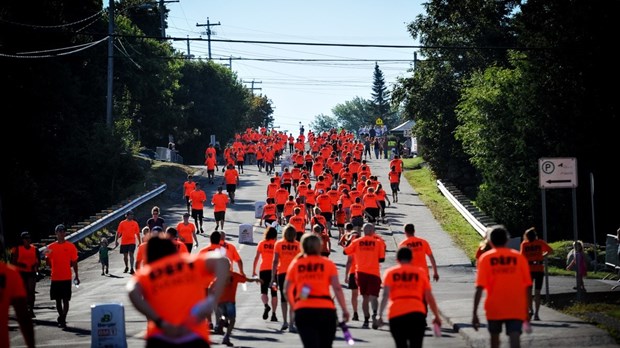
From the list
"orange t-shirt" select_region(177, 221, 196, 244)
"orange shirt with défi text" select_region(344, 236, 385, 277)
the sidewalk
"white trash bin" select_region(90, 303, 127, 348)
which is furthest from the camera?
"orange t-shirt" select_region(177, 221, 196, 244)

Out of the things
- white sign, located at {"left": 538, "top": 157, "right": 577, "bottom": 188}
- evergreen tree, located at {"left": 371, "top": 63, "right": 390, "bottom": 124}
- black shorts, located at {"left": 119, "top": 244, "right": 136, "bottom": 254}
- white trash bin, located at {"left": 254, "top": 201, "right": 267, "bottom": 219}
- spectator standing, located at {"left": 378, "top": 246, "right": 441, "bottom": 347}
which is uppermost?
evergreen tree, located at {"left": 371, "top": 63, "right": 390, "bottom": 124}

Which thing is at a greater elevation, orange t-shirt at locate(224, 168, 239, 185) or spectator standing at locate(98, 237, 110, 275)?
orange t-shirt at locate(224, 168, 239, 185)

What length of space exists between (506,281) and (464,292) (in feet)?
41.0

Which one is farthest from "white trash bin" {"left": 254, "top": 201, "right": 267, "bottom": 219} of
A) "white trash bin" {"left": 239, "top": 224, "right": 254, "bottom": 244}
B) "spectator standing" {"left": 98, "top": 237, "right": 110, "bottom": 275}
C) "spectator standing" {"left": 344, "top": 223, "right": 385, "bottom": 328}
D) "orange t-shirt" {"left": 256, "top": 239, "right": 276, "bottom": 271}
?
"spectator standing" {"left": 344, "top": 223, "right": 385, "bottom": 328}

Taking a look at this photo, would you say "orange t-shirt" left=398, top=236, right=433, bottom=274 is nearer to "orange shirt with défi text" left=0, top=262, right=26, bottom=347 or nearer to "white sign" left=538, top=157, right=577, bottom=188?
"white sign" left=538, top=157, right=577, bottom=188

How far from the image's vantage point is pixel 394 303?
11297mm

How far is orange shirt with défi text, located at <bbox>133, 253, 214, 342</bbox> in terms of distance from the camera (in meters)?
7.88

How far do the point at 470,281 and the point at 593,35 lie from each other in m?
18.2

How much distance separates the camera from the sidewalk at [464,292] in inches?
606

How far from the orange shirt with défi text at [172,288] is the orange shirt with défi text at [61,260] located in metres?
12.8

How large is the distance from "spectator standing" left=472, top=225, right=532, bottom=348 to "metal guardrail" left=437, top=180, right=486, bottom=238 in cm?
1785

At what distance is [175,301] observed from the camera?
311 inches

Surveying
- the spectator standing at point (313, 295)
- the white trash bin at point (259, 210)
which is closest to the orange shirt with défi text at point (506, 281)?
the spectator standing at point (313, 295)

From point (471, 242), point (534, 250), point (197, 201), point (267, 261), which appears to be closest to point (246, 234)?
point (197, 201)
